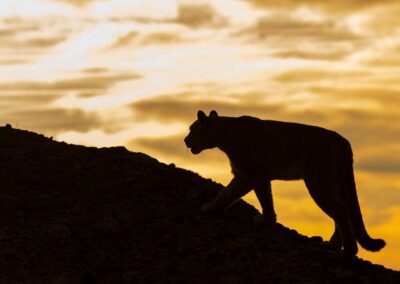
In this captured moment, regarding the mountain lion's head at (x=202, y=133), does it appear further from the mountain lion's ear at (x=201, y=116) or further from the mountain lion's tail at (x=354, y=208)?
the mountain lion's tail at (x=354, y=208)

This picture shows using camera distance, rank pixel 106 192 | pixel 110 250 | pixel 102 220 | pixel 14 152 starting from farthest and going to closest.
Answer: pixel 14 152, pixel 106 192, pixel 102 220, pixel 110 250

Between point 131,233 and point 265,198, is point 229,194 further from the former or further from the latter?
point 131,233

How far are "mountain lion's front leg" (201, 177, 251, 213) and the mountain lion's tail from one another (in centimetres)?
162

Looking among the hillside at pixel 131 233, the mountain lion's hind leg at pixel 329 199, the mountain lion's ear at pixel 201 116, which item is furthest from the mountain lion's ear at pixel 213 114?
the mountain lion's hind leg at pixel 329 199

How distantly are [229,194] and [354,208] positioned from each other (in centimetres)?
209

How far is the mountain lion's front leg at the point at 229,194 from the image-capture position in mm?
13977

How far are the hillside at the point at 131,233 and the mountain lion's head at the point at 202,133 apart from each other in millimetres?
1083

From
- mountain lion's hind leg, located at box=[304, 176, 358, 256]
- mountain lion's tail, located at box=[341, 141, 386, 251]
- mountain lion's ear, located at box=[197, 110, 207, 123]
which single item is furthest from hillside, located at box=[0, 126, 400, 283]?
mountain lion's ear, located at box=[197, 110, 207, 123]

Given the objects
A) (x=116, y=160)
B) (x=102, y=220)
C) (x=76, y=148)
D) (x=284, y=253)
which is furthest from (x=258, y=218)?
(x=76, y=148)

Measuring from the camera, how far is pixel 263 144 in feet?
44.7

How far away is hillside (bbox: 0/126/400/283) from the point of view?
40.9 feet

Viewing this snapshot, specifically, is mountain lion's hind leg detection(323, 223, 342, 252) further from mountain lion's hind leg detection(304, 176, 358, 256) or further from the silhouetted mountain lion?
mountain lion's hind leg detection(304, 176, 358, 256)

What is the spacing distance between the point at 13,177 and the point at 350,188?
6.02m

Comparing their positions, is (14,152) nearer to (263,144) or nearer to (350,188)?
(263,144)
